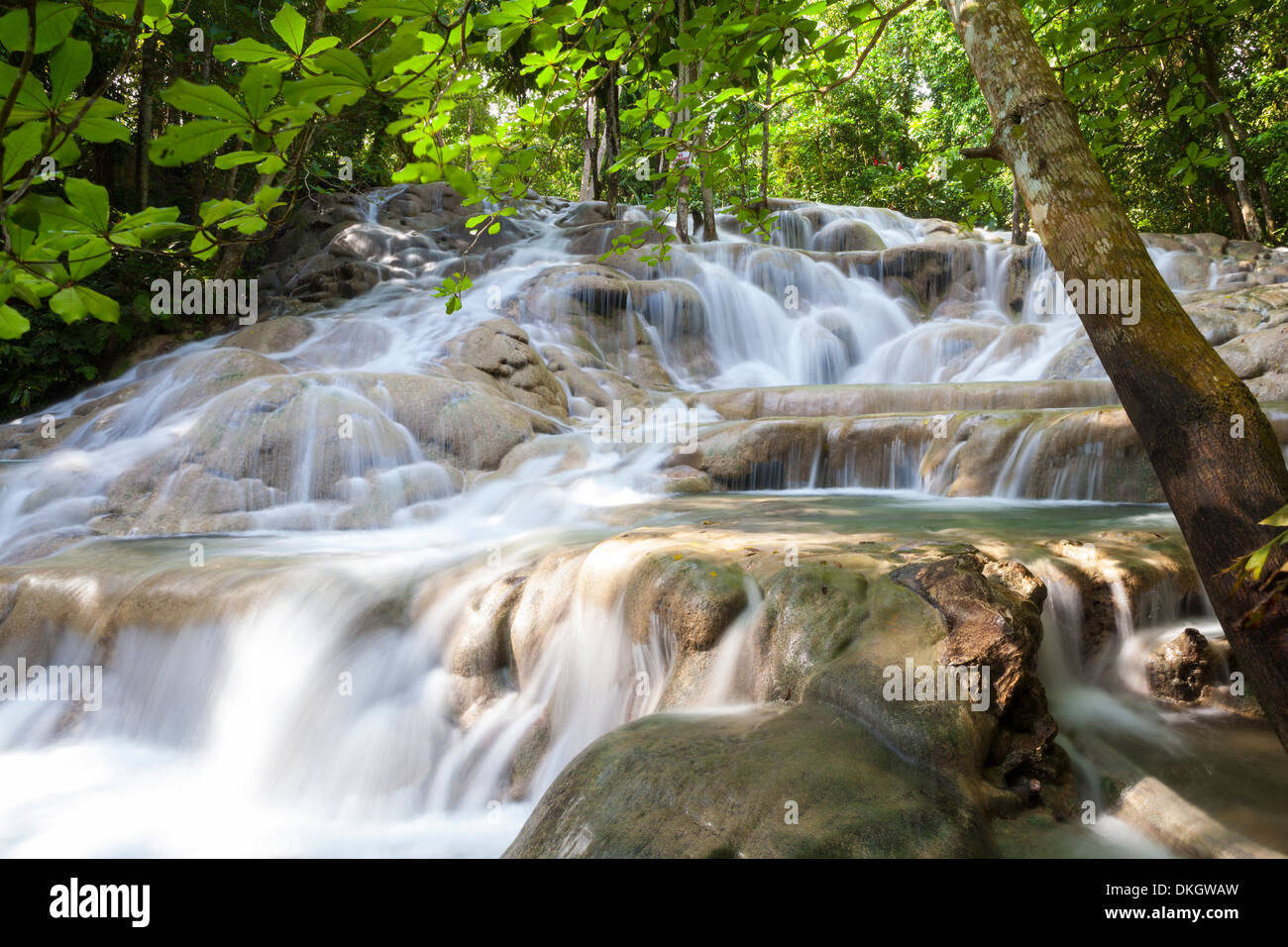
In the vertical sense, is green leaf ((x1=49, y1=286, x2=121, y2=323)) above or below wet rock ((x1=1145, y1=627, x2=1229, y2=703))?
above

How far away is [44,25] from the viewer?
1051 millimetres

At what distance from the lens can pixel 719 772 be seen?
2467 millimetres

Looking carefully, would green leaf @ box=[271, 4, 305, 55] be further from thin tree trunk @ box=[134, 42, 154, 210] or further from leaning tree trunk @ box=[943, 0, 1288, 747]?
thin tree trunk @ box=[134, 42, 154, 210]

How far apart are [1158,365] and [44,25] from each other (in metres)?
2.44

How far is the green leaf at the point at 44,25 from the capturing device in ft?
3.26

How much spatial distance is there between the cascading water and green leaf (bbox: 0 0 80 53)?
310 centimetres

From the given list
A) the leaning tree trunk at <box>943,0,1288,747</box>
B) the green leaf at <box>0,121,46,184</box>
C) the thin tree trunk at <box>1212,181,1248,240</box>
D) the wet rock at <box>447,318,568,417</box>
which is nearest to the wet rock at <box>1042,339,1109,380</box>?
the wet rock at <box>447,318,568,417</box>

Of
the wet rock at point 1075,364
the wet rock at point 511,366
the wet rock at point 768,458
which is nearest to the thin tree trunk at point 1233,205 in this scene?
the wet rock at point 1075,364

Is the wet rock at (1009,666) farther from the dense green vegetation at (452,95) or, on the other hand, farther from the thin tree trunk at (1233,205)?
the thin tree trunk at (1233,205)

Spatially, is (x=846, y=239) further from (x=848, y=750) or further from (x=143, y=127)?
(x=848, y=750)

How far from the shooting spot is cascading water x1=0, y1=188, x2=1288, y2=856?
3.95 metres
